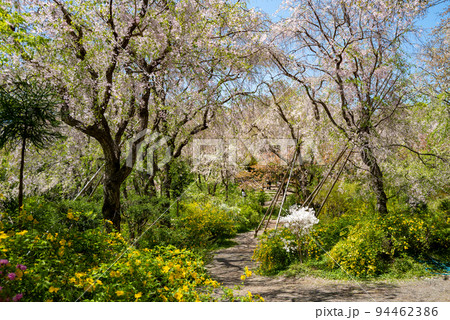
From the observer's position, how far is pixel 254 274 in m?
6.41

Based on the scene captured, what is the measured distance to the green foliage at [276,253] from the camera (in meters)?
6.43

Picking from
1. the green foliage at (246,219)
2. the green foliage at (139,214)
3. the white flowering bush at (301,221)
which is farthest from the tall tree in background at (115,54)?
the green foliage at (246,219)

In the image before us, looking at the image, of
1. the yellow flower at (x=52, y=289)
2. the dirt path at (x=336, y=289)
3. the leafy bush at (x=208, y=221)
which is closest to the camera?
the yellow flower at (x=52, y=289)

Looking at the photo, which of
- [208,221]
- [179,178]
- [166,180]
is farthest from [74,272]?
[208,221]

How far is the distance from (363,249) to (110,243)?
477 cm

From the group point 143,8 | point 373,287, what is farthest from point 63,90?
→ point 373,287

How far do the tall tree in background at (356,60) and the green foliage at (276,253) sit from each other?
2549 mm

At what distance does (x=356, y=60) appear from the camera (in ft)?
22.2

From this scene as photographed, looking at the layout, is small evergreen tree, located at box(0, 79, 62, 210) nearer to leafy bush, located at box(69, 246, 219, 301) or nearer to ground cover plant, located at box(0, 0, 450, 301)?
ground cover plant, located at box(0, 0, 450, 301)

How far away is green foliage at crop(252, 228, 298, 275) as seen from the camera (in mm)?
6430

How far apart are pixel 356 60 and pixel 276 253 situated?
476 centimetres

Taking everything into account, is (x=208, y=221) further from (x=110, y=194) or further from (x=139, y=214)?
(x=110, y=194)

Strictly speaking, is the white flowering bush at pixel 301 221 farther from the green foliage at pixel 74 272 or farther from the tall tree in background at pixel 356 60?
the green foliage at pixel 74 272

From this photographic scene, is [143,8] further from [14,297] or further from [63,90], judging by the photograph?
[14,297]
